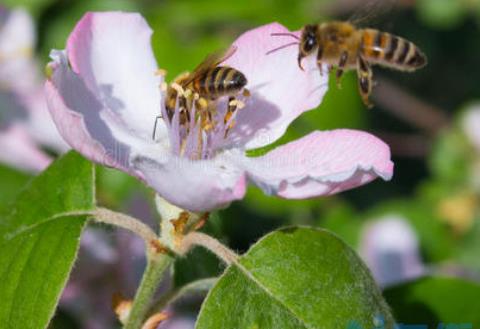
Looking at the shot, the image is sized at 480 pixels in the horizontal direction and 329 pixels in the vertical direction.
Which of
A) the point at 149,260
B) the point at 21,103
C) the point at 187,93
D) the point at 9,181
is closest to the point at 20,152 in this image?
the point at 9,181

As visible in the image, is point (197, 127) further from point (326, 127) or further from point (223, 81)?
point (326, 127)

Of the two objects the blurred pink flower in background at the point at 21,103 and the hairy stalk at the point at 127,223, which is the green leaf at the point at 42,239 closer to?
the hairy stalk at the point at 127,223

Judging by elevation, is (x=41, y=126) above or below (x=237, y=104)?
below

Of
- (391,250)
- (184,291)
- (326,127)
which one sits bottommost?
(391,250)

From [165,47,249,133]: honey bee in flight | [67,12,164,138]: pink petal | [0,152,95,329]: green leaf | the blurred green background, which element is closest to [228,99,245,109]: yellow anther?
[165,47,249,133]: honey bee in flight

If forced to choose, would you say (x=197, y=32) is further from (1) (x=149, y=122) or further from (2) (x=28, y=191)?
(2) (x=28, y=191)

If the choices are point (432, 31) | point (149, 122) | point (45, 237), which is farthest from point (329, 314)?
point (432, 31)

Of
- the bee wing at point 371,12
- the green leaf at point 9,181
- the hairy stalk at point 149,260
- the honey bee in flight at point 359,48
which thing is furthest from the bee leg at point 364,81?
the green leaf at point 9,181
